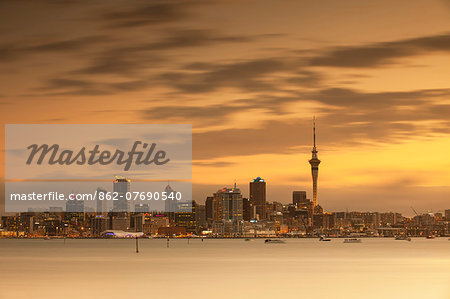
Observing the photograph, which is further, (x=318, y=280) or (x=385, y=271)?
(x=385, y=271)

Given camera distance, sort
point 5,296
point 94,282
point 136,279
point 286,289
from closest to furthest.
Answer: point 5,296, point 286,289, point 94,282, point 136,279

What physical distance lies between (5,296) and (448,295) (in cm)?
4952

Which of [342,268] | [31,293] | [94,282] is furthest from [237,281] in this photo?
[342,268]

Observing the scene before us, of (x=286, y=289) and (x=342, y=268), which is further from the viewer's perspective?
(x=342, y=268)

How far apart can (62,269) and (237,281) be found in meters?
42.2

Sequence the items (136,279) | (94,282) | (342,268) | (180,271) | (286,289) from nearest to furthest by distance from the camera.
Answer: (286,289), (94,282), (136,279), (180,271), (342,268)

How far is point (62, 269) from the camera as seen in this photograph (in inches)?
5187

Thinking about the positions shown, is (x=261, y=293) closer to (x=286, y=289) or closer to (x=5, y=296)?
(x=286, y=289)

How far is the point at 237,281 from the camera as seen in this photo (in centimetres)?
10300

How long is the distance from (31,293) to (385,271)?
6708cm

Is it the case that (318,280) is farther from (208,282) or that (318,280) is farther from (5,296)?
(5,296)

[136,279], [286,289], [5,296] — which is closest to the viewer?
[5,296]

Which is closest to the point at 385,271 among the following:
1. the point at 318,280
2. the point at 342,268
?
the point at 342,268

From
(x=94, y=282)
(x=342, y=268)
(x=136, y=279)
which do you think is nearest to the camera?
(x=94, y=282)
